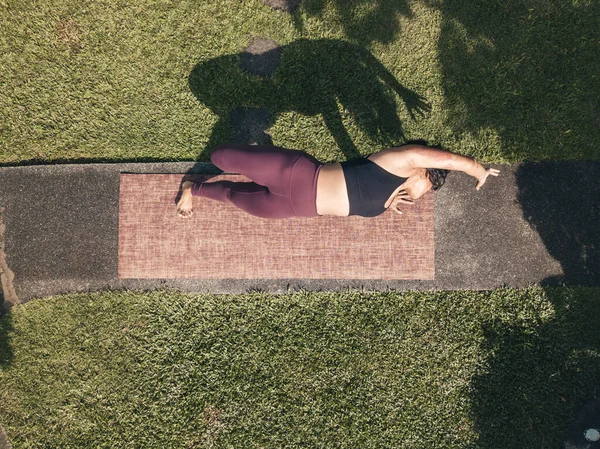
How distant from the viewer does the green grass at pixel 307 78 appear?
4.89 metres

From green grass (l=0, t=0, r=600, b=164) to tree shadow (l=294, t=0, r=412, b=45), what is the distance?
0.02m

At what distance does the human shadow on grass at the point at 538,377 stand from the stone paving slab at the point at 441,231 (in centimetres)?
48

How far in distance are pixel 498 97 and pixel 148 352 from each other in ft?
17.7

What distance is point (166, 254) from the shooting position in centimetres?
484

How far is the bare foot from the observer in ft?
15.1

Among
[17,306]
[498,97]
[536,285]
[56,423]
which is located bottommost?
[56,423]

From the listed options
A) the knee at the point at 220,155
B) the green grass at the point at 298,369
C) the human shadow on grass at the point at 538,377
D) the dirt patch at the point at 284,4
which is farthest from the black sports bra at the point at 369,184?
the dirt patch at the point at 284,4

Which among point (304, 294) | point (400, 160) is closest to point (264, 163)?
point (400, 160)

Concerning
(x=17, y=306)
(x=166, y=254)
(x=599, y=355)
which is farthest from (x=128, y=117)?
(x=599, y=355)

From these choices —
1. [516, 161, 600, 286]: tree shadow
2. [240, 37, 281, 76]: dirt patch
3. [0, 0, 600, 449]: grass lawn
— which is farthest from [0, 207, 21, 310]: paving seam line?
[516, 161, 600, 286]: tree shadow

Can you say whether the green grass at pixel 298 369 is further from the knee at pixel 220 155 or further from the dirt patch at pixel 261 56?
the dirt patch at pixel 261 56

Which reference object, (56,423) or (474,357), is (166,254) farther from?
(474,357)

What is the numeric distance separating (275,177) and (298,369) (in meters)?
2.42

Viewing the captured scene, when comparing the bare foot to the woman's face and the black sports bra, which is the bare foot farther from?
the woman's face
